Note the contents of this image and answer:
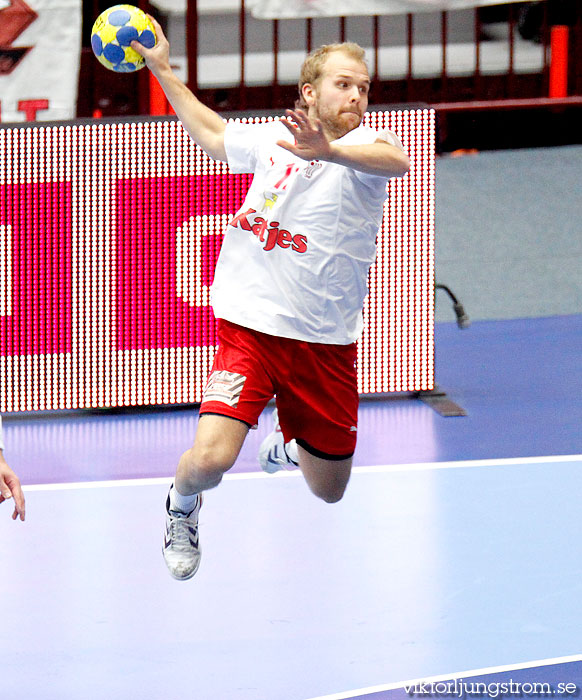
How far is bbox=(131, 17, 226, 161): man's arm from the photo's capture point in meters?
4.81

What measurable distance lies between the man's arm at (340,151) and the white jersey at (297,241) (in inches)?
7.2

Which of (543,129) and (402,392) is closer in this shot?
(402,392)

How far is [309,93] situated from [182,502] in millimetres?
1639

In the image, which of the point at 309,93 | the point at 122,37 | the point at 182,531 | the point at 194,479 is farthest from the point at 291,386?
the point at 122,37

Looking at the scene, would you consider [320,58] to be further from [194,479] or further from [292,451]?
[292,451]

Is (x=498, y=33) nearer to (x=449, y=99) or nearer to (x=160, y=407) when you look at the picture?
(x=449, y=99)

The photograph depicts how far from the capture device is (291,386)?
4.90 metres

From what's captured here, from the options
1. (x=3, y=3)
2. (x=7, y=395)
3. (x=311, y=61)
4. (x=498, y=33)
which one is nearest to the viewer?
(x=311, y=61)

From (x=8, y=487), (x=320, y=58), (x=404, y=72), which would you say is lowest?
(x=8, y=487)

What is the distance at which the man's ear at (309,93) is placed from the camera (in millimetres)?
4711

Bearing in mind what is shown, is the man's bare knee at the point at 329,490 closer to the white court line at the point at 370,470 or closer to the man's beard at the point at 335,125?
the man's beard at the point at 335,125

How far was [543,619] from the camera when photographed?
496 centimetres

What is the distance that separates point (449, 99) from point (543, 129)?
0.93 meters

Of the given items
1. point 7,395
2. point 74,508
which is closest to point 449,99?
point 7,395
